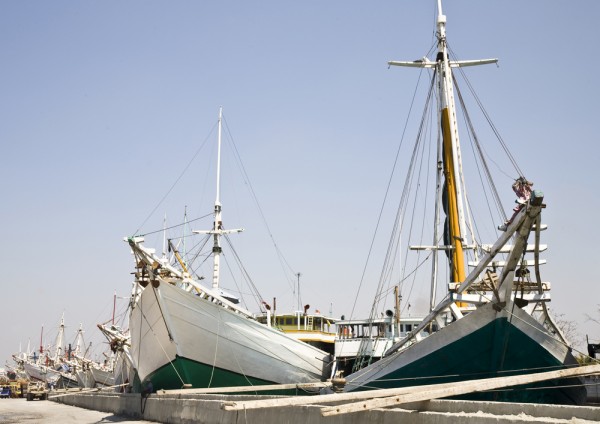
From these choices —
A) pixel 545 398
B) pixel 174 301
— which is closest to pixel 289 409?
pixel 545 398

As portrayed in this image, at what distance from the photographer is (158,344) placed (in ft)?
85.1

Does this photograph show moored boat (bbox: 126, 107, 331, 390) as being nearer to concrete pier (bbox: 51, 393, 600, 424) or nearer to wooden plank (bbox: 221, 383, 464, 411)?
concrete pier (bbox: 51, 393, 600, 424)

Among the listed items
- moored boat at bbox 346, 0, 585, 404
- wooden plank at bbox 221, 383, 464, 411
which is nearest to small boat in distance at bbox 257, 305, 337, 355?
moored boat at bbox 346, 0, 585, 404

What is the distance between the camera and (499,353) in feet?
53.3

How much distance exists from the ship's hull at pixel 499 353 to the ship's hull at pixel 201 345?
35.1 feet

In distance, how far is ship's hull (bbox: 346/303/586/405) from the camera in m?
15.8

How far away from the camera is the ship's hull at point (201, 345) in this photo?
2491 centimetres

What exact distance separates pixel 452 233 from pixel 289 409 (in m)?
14.4

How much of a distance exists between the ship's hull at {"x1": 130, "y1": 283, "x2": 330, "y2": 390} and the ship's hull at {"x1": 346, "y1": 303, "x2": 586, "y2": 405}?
1069 cm

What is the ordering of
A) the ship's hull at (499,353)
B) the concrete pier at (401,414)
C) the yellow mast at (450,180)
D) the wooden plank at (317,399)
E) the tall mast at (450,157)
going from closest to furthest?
1. the concrete pier at (401,414)
2. the wooden plank at (317,399)
3. the ship's hull at (499,353)
4. the tall mast at (450,157)
5. the yellow mast at (450,180)

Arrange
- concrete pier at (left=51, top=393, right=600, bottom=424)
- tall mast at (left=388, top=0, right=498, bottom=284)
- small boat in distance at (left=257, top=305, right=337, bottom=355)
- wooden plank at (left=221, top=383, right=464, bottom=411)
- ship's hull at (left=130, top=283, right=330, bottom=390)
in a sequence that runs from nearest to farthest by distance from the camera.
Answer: concrete pier at (left=51, top=393, right=600, bottom=424) → wooden plank at (left=221, top=383, right=464, bottom=411) → tall mast at (left=388, top=0, right=498, bottom=284) → ship's hull at (left=130, top=283, right=330, bottom=390) → small boat in distance at (left=257, top=305, right=337, bottom=355)

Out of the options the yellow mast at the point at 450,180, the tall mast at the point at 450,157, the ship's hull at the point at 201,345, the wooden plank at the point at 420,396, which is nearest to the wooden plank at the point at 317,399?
the wooden plank at the point at 420,396

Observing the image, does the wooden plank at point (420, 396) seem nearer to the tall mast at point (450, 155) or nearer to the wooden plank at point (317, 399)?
the wooden plank at point (317, 399)

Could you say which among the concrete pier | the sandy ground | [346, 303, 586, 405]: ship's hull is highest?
[346, 303, 586, 405]: ship's hull
